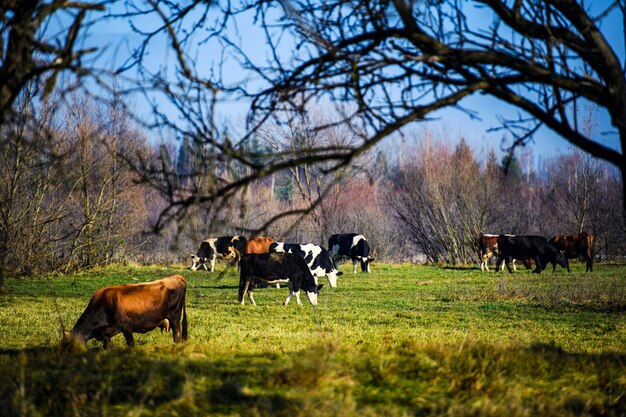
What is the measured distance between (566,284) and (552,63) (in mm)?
16918

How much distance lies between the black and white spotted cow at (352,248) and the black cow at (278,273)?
11621 millimetres

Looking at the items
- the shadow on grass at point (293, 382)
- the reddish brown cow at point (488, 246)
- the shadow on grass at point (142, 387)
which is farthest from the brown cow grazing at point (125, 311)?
the reddish brown cow at point (488, 246)

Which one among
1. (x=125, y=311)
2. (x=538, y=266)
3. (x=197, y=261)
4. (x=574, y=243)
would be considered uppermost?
(x=574, y=243)

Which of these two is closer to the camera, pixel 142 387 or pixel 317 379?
pixel 142 387

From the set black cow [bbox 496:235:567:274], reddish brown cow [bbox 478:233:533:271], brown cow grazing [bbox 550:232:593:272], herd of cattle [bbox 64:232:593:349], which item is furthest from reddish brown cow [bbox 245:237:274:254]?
brown cow grazing [bbox 550:232:593:272]

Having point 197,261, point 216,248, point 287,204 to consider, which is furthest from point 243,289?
point 287,204

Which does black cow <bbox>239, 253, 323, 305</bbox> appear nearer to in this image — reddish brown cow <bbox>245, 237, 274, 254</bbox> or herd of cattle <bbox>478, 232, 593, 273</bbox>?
reddish brown cow <bbox>245, 237, 274, 254</bbox>

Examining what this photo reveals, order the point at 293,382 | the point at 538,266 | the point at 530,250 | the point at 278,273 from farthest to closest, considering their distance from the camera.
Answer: the point at 530,250, the point at 538,266, the point at 278,273, the point at 293,382

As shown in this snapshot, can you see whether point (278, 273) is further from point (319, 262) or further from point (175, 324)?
point (175, 324)

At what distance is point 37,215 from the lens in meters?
23.3

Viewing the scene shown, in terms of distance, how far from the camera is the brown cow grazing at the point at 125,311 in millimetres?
8438

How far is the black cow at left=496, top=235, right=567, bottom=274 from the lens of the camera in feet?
87.8

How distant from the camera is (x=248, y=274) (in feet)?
51.1

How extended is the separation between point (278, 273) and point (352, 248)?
13204 millimetres
